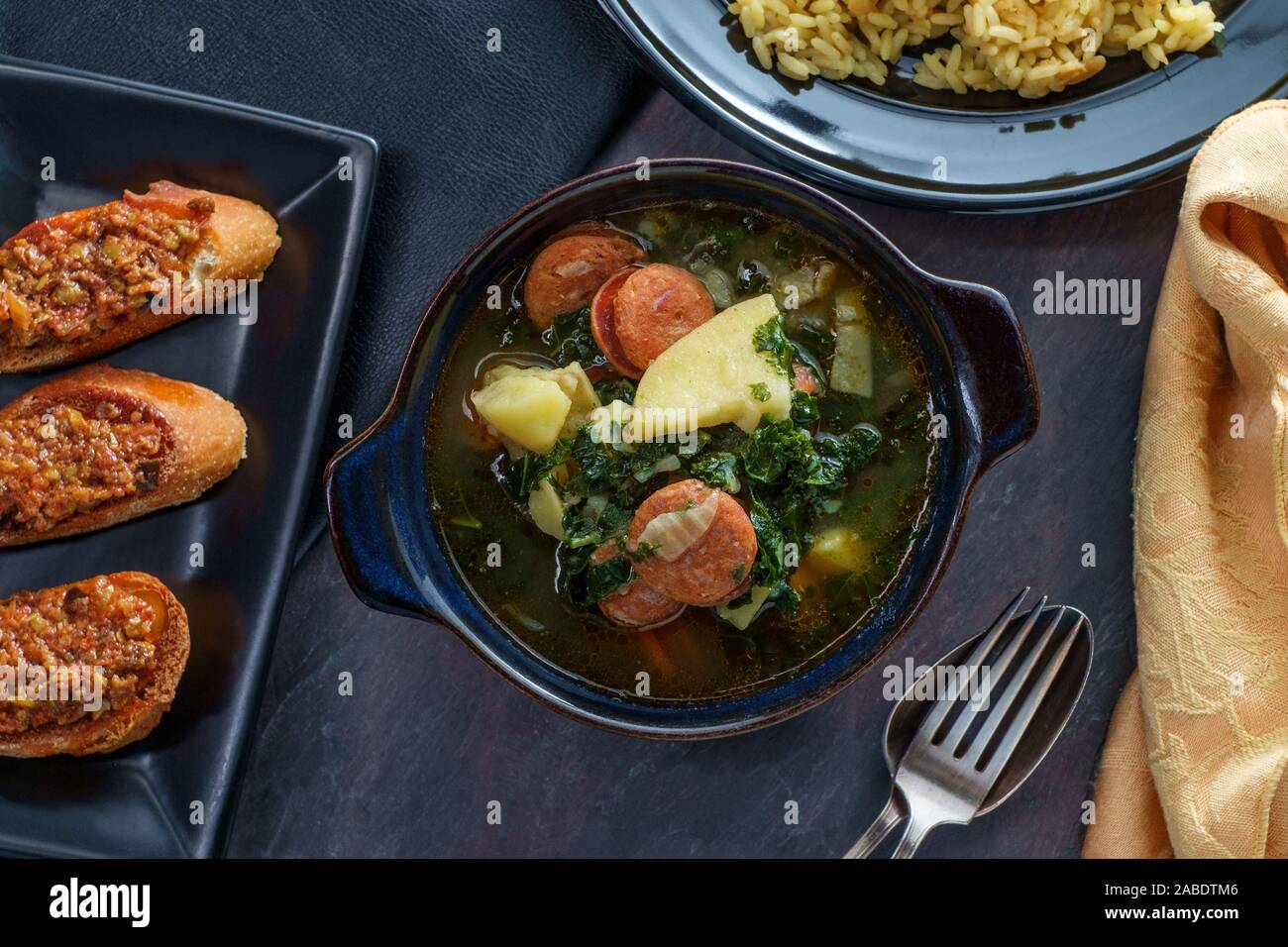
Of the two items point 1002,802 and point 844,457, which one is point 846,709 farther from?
point 844,457

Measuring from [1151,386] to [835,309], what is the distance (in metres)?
0.61

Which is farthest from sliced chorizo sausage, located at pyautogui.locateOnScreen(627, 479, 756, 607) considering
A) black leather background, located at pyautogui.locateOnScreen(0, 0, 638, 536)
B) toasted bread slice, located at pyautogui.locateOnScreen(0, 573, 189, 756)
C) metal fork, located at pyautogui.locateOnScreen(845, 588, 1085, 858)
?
toasted bread slice, located at pyautogui.locateOnScreen(0, 573, 189, 756)

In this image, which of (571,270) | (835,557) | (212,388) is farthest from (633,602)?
(212,388)

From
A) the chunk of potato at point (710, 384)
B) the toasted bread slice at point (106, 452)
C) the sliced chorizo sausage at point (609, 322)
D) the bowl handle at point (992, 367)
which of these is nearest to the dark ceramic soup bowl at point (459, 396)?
the bowl handle at point (992, 367)

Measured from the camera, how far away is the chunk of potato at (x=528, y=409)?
195 centimetres

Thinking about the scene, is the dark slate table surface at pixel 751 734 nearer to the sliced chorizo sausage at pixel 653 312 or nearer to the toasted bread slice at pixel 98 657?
the toasted bread slice at pixel 98 657

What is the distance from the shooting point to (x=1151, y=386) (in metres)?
2.14

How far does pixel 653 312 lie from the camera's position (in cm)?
196

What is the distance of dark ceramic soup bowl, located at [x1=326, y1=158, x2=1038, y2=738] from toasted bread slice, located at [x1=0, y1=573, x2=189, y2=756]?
1.66 feet

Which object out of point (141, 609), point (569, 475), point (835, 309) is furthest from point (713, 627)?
point (141, 609)

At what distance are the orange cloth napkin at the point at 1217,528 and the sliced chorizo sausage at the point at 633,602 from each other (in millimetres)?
873

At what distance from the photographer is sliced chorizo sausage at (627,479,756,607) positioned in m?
1.86

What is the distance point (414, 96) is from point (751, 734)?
1.37 metres

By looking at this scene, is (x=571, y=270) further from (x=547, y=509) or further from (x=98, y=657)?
(x=98, y=657)
